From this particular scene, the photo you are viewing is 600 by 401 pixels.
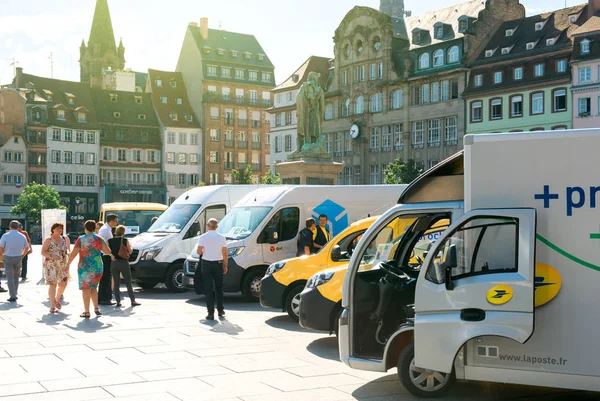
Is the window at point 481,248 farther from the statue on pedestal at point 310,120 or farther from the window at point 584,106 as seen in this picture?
the window at point 584,106

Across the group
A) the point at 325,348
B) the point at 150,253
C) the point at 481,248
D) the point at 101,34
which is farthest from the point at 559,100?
the point at 101,34

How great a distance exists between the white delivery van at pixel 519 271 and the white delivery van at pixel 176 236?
12475 mm

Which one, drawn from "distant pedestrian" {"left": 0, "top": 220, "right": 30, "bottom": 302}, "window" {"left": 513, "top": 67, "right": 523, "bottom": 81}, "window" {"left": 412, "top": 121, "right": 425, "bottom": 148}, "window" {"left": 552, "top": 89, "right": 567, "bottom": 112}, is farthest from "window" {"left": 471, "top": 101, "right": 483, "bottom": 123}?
"distant pedestrian" {"left": 0, "top": 220, "right": 30, "bottom": 302}

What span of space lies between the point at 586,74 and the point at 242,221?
41312mm

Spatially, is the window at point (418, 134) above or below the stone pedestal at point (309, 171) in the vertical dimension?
above

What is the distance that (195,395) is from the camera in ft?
27.5

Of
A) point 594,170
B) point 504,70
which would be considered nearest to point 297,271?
point 594,170

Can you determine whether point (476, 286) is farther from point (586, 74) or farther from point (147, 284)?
point (586, 74)

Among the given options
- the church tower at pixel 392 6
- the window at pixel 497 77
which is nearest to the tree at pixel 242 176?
the window at pixel 497 77

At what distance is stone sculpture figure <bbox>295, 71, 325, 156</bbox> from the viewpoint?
27.8 m

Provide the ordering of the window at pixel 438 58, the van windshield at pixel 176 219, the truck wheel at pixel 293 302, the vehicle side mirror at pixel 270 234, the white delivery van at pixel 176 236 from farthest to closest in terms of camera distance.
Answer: the window at pixel 438 58 → the van windshield at pixel 176 219 → the white delivery van at pixel 176 236 → the vehicle side mirror at pixel 270 234 → the truck wheel at pixel 293 302

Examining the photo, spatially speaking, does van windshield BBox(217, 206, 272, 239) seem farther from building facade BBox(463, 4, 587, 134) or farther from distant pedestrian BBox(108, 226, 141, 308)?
building facade BBox(463, 4, 587, 134)

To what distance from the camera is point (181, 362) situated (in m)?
10.2

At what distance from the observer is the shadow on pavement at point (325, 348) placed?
10.9 m
